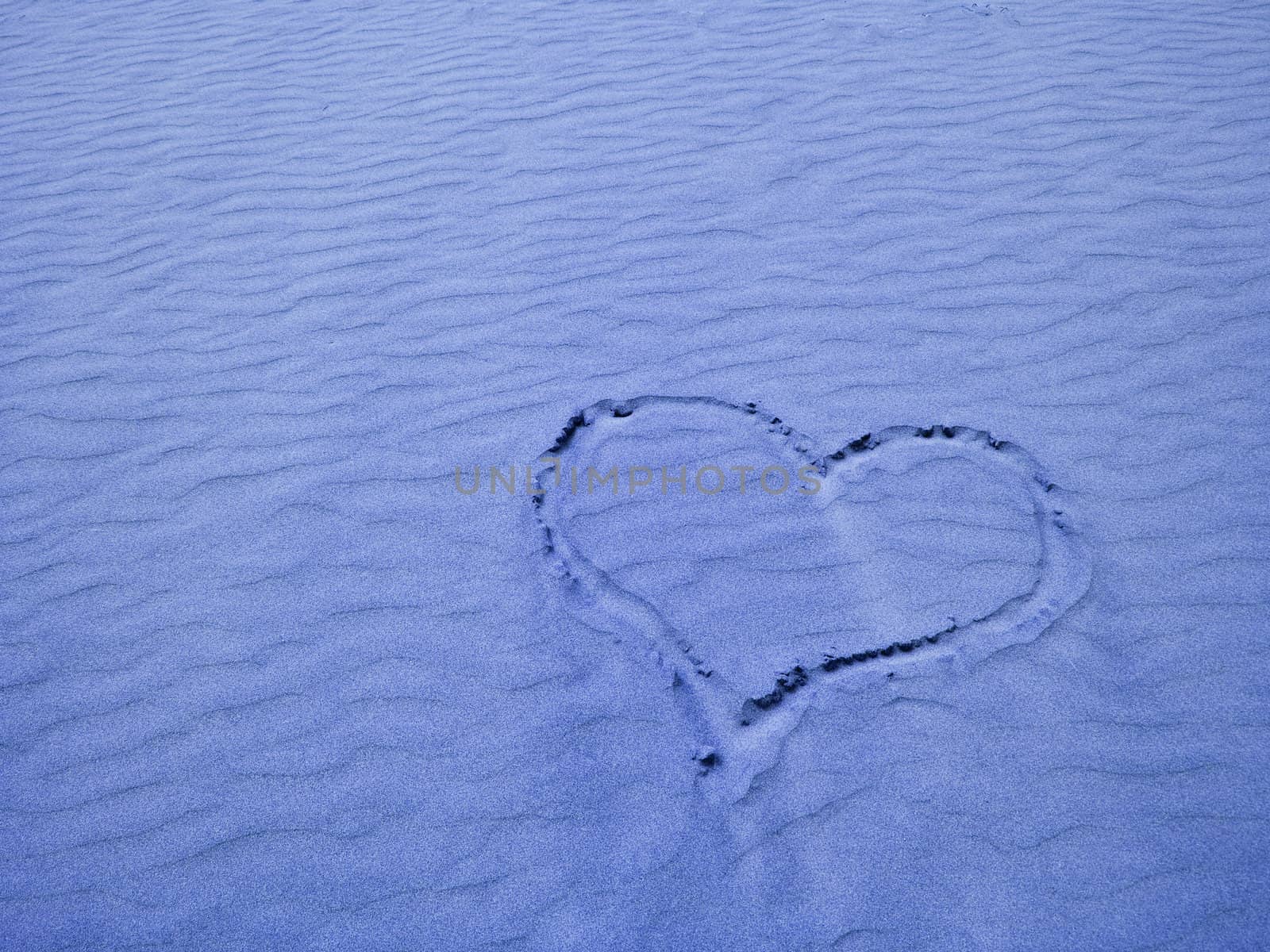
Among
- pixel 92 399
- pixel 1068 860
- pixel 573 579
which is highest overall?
pixel 92 399

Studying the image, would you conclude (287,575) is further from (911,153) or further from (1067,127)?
(1067,127)

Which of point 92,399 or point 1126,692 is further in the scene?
point 92,399

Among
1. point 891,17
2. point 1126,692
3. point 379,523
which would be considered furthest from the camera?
point 891,17

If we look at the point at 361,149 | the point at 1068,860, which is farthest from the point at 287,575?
Result: the point at 361,149

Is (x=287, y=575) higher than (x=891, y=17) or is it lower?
lower

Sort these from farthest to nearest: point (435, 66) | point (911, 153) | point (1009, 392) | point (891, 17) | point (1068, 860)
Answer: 1. point (891, 17)
2. point (435, 66)
3. point (911, 153)
4. point (1009, 392)
5. point (1068, 860)

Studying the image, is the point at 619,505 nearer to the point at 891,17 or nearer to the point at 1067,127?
the point at 1067,127
